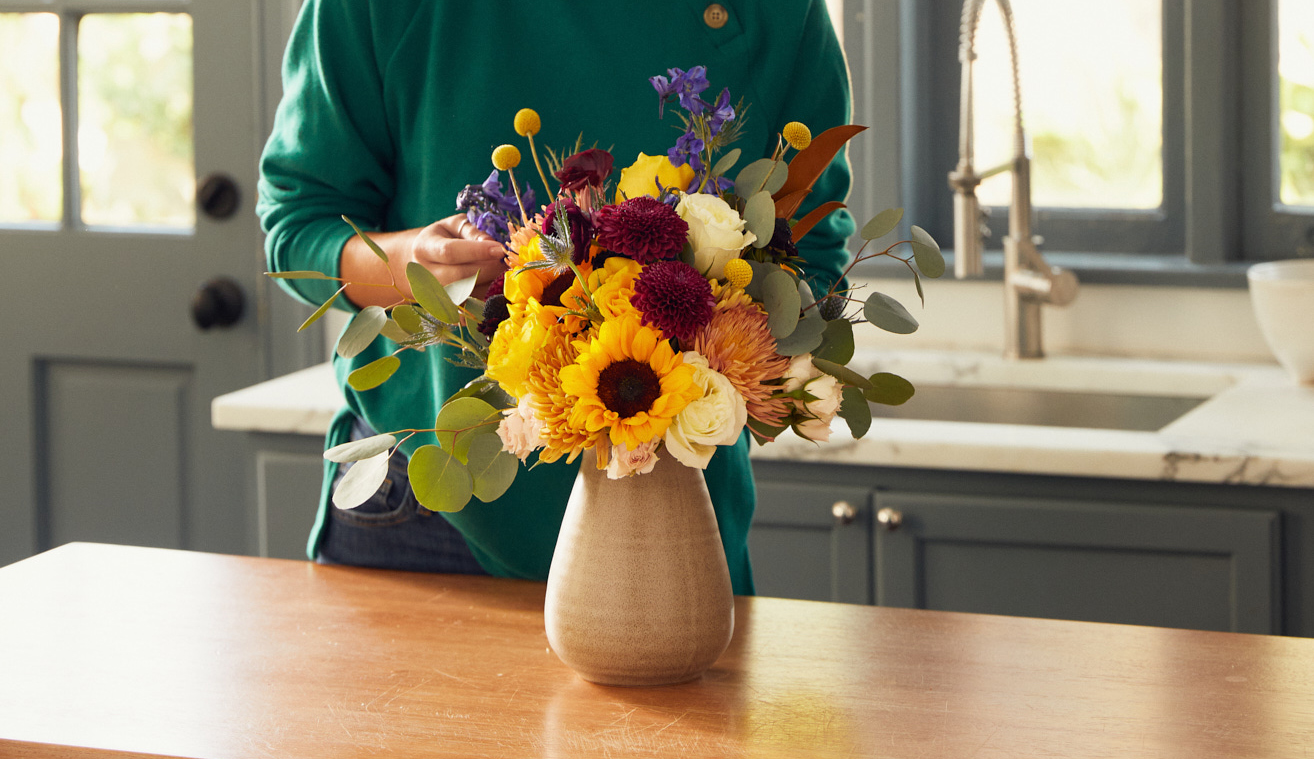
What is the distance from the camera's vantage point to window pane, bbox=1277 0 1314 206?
199 cm

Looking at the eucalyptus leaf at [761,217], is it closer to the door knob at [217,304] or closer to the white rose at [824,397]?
the white rose at [824,397]

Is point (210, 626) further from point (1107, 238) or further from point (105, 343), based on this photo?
point (1107, 238)

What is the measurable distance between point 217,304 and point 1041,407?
1.35m

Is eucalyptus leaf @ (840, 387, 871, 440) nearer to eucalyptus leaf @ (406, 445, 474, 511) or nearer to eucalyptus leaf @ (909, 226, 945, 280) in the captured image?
eucalyptus leaf @ (909, 226, 945, 280)

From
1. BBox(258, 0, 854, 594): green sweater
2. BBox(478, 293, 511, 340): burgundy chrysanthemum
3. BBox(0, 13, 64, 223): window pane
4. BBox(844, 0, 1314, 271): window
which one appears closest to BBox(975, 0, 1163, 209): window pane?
BBox(844, 0, 1314, 271): window

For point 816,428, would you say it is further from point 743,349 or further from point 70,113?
point 70,113

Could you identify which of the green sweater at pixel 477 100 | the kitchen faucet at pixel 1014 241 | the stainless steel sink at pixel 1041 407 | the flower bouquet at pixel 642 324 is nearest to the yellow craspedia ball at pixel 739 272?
the flower bouquet at pixel 642 324

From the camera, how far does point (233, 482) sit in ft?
7.52

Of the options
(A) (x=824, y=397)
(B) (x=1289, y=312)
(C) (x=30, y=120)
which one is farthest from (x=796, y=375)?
(C) (x=30, y=120)

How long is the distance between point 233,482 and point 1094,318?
1.45 metres

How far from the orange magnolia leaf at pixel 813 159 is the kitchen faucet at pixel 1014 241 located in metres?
1.20

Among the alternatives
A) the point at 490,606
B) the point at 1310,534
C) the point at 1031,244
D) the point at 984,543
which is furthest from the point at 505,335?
the point at 1031,244

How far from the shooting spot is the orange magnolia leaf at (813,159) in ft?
2.69

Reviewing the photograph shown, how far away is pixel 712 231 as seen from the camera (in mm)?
760
